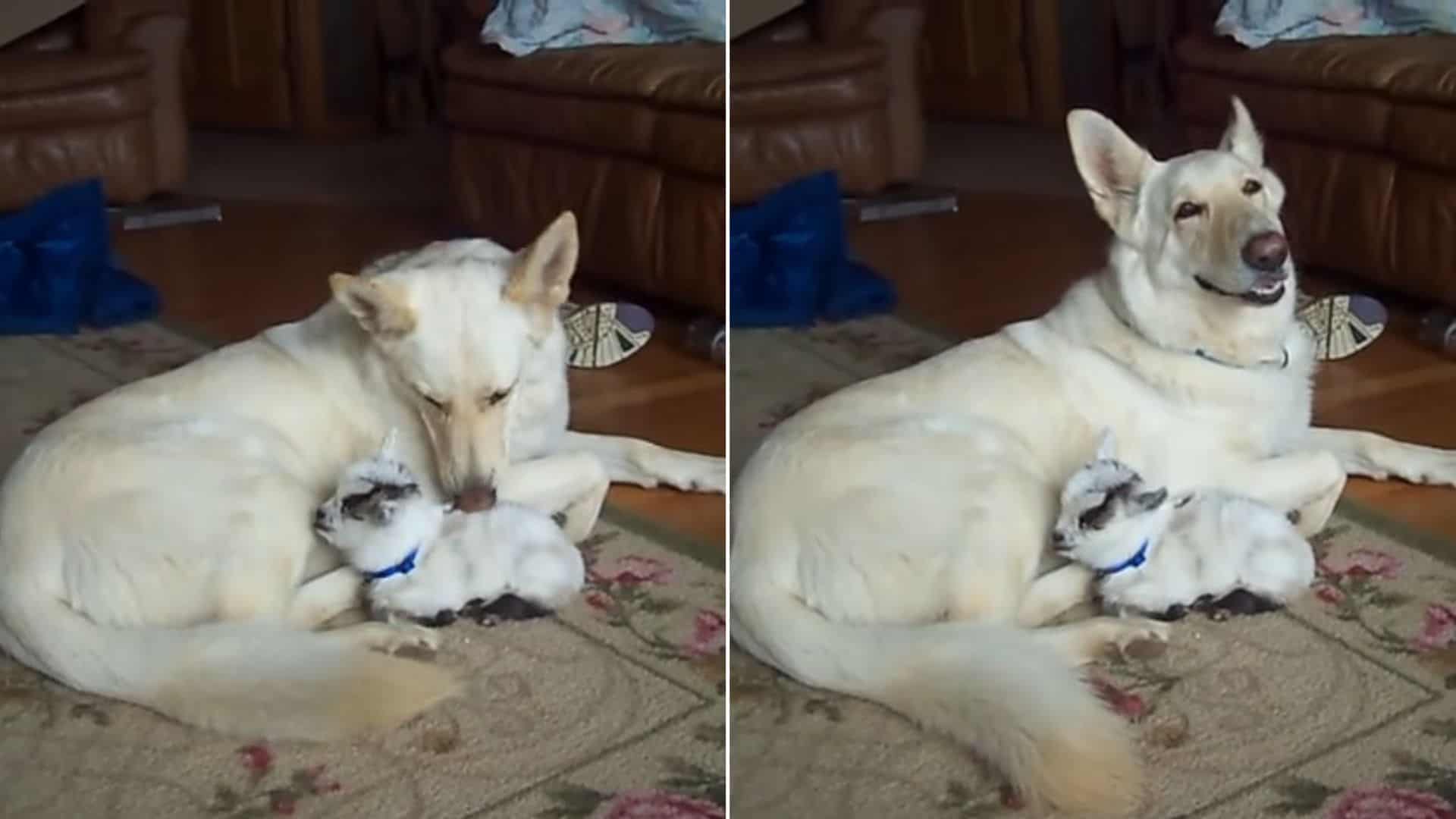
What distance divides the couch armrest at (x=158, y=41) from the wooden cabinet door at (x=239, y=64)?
1 cm

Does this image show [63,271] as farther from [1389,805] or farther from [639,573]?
[1389,805]

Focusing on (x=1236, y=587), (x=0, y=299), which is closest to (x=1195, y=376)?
(x=1236, y=587)

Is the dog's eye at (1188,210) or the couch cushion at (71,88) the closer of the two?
the couch cushion at (71,88)

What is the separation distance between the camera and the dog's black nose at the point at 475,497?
4.51 ft

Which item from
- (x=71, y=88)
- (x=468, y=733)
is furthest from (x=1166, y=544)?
(x=71, y=88)

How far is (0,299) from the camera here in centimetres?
140

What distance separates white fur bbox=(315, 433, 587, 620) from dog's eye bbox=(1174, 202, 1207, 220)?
2.10ft

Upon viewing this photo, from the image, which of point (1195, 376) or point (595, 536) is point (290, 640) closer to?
point (595, 536)

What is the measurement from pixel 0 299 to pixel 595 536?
1.86ft

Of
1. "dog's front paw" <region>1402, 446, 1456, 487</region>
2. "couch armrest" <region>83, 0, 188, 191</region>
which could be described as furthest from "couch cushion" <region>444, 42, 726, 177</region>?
"dog's front paw" <region>1402, 446, 1456, 487</region>

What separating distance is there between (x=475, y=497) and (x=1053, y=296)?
1.89 feet

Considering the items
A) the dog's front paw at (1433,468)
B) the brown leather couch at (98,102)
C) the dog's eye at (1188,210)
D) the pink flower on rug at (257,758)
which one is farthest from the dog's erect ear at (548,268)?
the dog's front paw at (1433,468)

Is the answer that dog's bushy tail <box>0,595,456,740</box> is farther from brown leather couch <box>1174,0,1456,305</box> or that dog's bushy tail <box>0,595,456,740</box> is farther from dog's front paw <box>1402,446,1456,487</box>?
dog's front paw <box>1402,446,1456,487</box>

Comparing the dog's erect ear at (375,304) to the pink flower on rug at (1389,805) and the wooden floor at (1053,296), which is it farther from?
the pink flower on rug at (1389,805)
